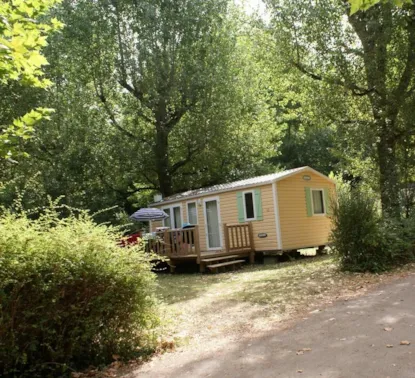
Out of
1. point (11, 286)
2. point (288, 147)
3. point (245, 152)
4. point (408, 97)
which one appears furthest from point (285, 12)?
point (288, 147)

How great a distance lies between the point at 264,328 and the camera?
5535 millimetres

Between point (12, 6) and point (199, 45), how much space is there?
15.9 meters

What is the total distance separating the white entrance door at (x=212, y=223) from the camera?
15727 mm

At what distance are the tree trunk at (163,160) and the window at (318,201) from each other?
7340 millimetres

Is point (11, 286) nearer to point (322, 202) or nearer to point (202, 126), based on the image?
point (322, 202)

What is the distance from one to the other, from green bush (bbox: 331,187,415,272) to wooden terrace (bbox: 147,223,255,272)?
4.43 meters

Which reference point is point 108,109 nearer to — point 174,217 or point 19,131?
point 174,217

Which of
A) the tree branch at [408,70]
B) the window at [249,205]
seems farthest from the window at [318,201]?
the tree branch at [408,70]

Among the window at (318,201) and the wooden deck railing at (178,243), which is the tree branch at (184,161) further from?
the window at (318,201)

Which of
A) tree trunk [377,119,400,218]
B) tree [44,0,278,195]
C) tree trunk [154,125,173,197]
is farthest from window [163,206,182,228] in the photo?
tree trunk [377,119,400,218]

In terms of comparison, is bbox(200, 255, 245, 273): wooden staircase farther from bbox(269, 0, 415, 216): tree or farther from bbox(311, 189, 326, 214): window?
bbox(269, 0, 415, 216): tree

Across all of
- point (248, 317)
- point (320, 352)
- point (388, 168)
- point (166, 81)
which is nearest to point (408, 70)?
point (388, 168)

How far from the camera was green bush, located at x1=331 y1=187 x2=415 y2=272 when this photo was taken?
9391 mm

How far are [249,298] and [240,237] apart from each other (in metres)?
6.63
